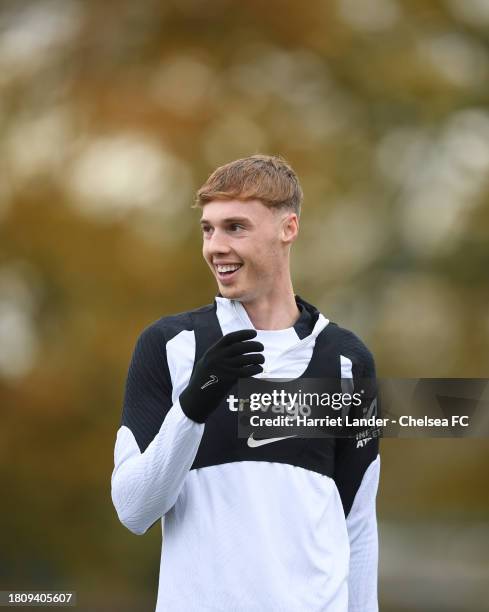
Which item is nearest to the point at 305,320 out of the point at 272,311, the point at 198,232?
the point at 272,311

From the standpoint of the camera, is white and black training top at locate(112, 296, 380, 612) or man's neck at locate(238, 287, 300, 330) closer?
white and black training top at locate(112, 296, 380, 612)

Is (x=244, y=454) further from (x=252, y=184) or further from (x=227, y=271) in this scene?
(x=252, y=184)

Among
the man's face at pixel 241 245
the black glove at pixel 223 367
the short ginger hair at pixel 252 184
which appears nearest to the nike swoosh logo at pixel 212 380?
the black glove at pixel 223 367

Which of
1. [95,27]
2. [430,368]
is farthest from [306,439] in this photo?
[95,27]

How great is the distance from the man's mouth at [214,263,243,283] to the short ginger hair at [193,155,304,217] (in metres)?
0.14

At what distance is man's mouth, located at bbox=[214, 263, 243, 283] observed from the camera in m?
2.02

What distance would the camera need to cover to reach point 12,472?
685 centimetres

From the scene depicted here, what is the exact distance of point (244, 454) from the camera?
6.36 feet

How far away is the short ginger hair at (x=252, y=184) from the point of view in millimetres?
2041

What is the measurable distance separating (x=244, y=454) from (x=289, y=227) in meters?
0.51

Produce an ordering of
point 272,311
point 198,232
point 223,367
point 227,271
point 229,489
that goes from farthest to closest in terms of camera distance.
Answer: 1. point 198,232
2. point 272,311
3. point 227,271
4. point 229,489
5. point 223,367

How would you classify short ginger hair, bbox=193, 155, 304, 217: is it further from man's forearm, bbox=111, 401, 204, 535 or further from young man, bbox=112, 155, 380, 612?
man's forearm, bbox=111, 401, 204, 535

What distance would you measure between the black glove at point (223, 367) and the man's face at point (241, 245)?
311 mm

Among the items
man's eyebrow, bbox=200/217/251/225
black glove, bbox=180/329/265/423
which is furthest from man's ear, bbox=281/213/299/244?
black glove, bbox=180/329/265/423
